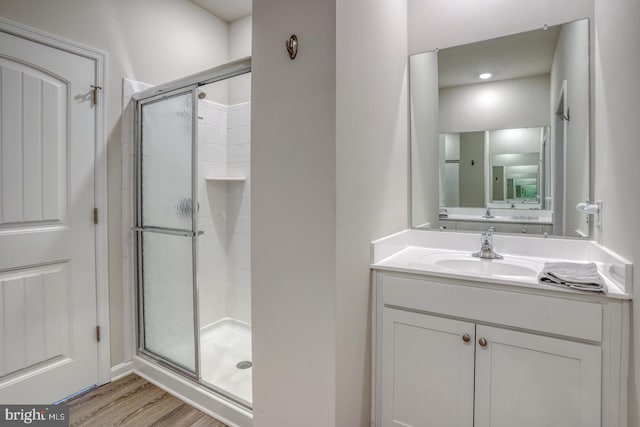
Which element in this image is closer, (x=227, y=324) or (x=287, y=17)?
(x=287, y=17)

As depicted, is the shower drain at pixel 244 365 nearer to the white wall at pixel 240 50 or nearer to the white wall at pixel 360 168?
the white wall at pixel 360 168

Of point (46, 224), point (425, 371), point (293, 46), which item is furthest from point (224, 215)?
point (425, 371)

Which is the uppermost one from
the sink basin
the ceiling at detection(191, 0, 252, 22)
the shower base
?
the ceiling at detection(191, 0, 252, 22)

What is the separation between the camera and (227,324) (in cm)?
298

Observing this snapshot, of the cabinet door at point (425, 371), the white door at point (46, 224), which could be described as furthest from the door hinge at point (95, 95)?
the cabinet door at point (425, 371)

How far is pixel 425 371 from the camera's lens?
4.80ft

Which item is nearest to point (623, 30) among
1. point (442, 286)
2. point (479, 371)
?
point (442, 286)

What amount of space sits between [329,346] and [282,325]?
24 centimetres

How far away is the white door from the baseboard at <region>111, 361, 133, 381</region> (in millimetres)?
109

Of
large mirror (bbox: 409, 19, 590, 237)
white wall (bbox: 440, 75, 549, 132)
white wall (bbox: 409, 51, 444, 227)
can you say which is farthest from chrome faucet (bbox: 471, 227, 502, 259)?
white wall (bbox: 440, 75, 549, 132)

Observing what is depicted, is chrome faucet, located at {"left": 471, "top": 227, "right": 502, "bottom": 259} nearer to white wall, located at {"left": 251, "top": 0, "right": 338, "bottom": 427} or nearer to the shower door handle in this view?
white wall, located at {"left": 251, "top": 0, "right": 338, "bottom": 427}

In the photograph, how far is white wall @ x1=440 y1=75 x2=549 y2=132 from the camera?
1.77m

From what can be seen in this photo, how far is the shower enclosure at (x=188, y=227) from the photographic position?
194 centimetres

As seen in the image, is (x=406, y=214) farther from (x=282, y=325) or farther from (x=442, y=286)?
(x=282, y=325)
